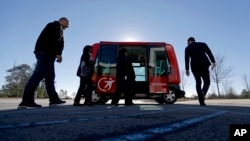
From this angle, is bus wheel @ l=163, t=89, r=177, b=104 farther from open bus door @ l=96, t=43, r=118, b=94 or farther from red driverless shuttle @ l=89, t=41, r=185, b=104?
open bus door @ l=96, t=43, r=118, b=94

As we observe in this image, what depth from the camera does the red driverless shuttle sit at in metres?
9.36

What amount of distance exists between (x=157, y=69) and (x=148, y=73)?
0.37m

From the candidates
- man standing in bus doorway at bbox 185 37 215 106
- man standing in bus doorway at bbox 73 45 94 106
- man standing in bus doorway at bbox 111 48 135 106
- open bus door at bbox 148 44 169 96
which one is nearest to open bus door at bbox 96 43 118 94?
open bus door at bbox 148 44 169 96

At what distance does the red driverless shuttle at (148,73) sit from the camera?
9359 millimetres

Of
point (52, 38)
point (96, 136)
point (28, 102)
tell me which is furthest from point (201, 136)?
point (52, 38)

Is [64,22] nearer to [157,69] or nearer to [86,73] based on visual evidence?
[86,73]

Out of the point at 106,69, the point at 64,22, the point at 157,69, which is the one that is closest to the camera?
the point at 64,22

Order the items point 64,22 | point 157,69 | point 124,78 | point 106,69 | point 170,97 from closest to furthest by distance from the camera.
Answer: point 64,22 < point 124,78 < point 106,69 < point 170,97 < point 157,69

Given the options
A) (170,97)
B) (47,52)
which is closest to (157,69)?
(170,97)

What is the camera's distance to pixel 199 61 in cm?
705

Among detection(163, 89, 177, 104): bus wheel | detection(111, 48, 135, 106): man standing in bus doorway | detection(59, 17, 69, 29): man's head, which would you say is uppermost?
detection(59, 17, 69, 29): man's head

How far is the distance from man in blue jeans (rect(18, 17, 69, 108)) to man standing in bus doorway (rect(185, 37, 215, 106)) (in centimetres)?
332

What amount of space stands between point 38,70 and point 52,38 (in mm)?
747

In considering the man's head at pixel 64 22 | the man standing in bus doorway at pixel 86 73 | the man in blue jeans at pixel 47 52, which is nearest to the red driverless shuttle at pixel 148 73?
the man standing in bus doorway at pixel 86 73
